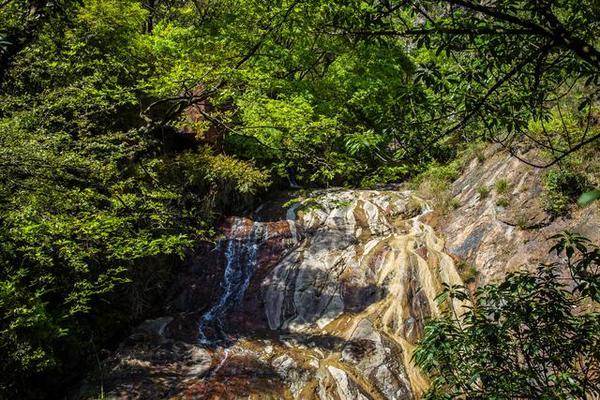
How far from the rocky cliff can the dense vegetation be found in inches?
36.5

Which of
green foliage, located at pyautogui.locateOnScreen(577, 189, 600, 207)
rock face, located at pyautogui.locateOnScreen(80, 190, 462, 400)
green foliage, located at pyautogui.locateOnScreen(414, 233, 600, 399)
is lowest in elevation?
rock face, located at pyautogui.locateOnScreen(80, 190, 462, 400)

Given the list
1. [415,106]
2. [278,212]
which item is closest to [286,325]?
[278,212]

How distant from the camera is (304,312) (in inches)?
392

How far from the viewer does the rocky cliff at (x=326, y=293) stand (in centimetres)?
773

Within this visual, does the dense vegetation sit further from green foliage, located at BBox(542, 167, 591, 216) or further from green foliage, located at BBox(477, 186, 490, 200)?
green foliage, located at BBox(477, 186, 490, 200)

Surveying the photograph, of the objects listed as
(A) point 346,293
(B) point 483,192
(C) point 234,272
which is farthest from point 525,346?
(C) point 234,272

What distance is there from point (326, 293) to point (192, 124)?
208 inches

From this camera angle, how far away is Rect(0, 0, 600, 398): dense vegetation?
9.12ft

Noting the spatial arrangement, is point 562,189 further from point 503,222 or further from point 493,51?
point 493,51

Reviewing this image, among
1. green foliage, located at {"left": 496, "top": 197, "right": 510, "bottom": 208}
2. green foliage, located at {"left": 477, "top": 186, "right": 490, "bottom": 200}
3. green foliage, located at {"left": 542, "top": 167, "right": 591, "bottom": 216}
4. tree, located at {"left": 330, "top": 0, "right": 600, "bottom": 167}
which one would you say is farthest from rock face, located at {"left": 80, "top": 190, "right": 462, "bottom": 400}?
tree, located at {"left": 330, "top": 0, "right": 600, "bottom": 167}

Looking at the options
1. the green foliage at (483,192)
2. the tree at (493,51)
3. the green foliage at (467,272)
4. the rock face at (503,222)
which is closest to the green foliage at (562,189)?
the rock face at (503,222)

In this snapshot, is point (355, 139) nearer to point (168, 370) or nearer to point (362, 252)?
point (168, 370)

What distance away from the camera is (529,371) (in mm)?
3137

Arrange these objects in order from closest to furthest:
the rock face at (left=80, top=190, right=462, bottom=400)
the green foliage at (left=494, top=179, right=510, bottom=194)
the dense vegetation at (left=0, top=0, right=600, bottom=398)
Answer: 1. the dense vegetation at (left=0, top=0, right=600, bottom=398)
2. the rock face at (left=80, top=190, right=462, bottom=400)
3. the green foliage at (left=494, top=179, right=510, bottom=194)
